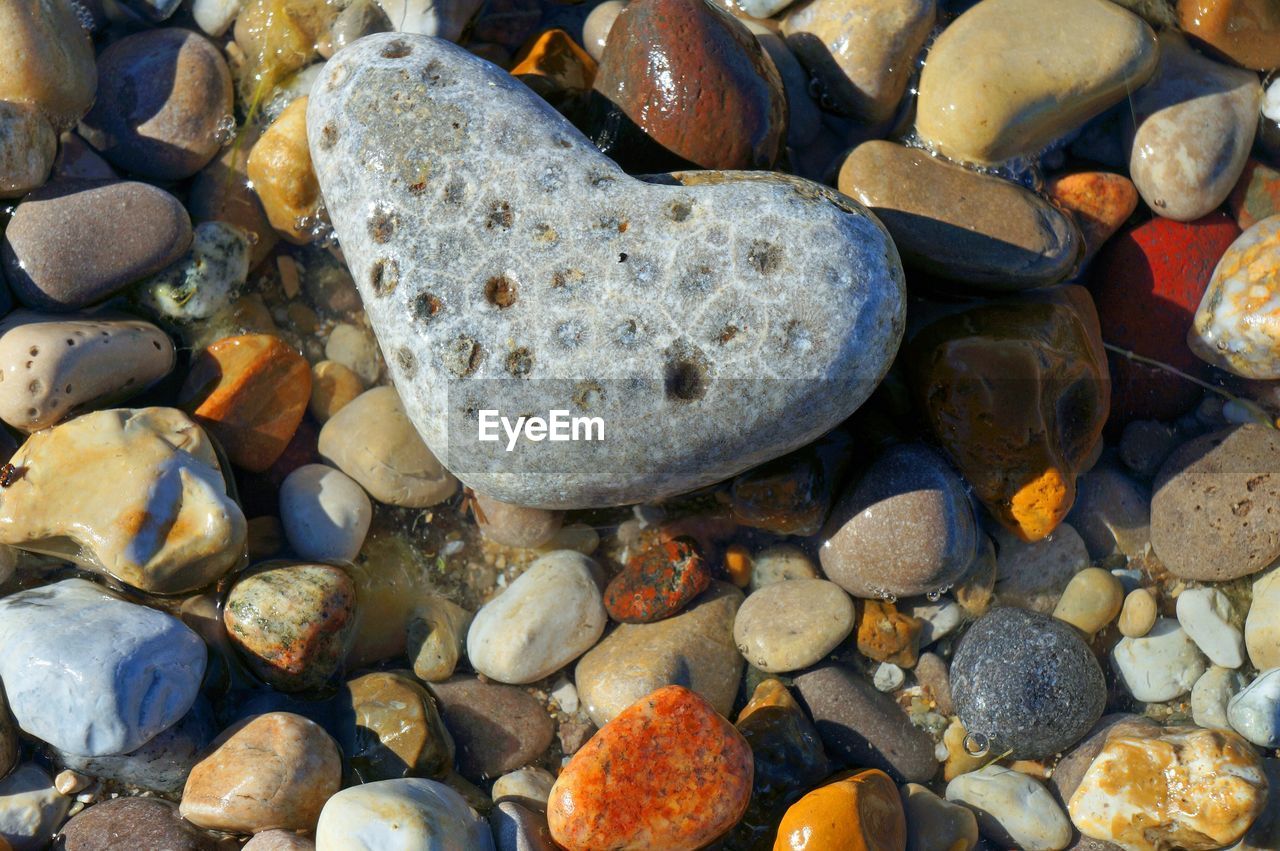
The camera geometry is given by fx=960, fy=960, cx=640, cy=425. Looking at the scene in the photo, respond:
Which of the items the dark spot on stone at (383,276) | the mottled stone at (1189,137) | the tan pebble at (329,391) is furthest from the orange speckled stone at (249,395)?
the mottled stone at (1189,137)

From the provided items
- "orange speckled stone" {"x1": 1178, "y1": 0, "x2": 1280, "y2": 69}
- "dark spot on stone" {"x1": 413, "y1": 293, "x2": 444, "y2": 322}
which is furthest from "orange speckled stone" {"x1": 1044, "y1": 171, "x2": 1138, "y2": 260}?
"dark spot on stone" {"x1": 413, "y1": 293, "x2": 444, "y2": 322}

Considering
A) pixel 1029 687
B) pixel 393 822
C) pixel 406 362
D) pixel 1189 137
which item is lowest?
pixel 393 822

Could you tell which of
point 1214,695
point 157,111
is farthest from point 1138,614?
point 157,111

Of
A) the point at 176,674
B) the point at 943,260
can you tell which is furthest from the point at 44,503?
the point at 943,260

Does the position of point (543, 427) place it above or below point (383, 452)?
above

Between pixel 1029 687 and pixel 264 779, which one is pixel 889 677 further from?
pixel 264 779

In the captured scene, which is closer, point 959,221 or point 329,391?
point 959,221
